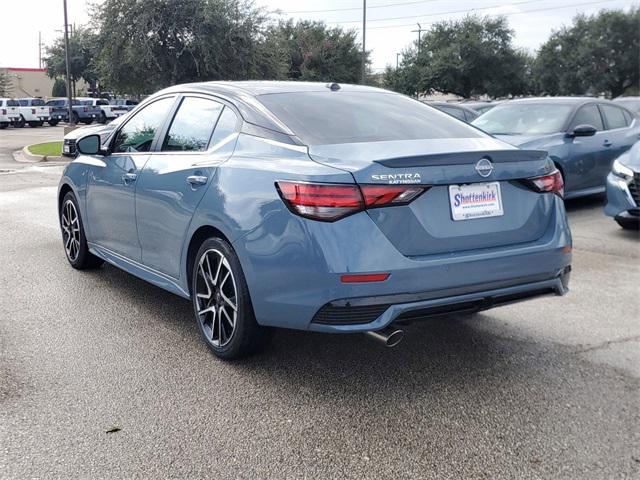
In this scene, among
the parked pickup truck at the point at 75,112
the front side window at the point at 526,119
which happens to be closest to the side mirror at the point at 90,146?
the front side window at the point at 526,119

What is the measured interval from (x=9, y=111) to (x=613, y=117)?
3891 centimetres

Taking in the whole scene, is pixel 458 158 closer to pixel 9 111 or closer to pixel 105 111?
pixel 105 111

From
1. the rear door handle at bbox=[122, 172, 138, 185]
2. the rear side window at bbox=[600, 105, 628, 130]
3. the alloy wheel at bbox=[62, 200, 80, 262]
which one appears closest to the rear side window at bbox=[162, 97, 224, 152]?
the rear door handle at bbox=[122, 172, 138, 185]

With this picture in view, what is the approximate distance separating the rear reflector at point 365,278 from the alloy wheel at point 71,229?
362 centimetres

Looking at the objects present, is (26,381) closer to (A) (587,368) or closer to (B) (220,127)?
(B) (220,127)

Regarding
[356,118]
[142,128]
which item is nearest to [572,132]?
[356,118]

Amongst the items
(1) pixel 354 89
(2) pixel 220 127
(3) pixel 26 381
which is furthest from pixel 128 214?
(1) pixel 354 89

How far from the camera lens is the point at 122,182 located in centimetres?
515

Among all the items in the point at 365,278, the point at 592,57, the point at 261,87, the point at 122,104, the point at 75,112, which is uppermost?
the point at 592,57

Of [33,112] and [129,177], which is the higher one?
[33,112]

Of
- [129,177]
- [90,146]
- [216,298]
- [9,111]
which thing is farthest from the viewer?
[9,111]

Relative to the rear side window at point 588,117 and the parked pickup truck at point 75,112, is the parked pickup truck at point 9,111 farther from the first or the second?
the rear side window at point 588,117

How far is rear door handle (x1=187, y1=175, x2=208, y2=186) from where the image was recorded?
13.6 feet

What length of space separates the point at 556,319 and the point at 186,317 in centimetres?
266
